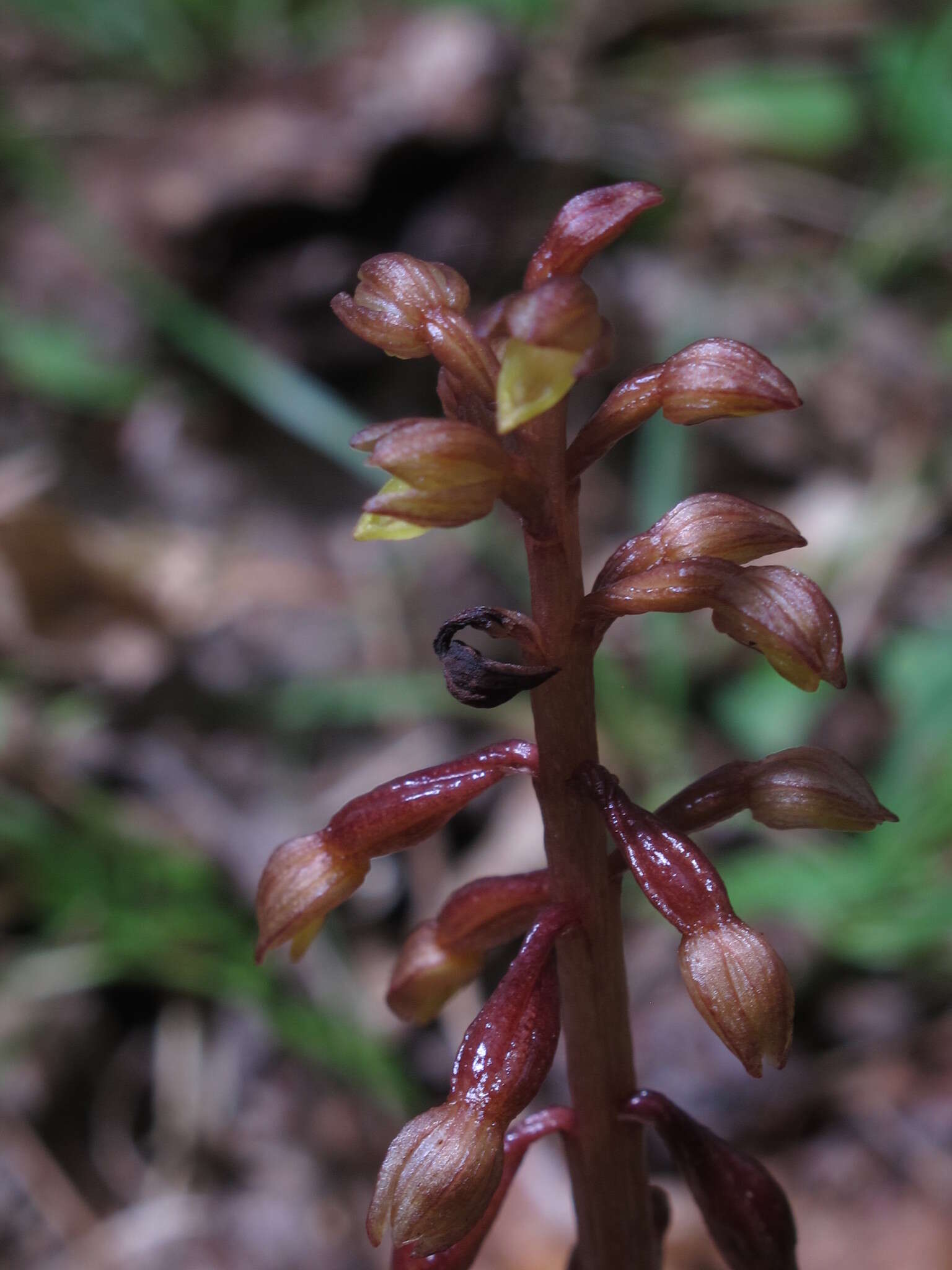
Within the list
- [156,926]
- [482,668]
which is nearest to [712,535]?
[482,668]

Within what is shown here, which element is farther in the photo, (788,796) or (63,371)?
(63,371)

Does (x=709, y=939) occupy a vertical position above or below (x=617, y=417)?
below

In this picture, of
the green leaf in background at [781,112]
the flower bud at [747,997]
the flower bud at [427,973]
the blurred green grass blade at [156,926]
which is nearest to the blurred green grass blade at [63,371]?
the blurred green grass blade at [156,926]

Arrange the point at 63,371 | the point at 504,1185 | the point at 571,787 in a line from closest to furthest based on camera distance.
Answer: the point at 571,787, the point at 504,1185, the point at 63,371

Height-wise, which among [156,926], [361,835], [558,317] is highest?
[558,317]

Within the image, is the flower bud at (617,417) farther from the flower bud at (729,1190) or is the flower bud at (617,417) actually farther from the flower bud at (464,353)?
the flower bud at (729,1190)

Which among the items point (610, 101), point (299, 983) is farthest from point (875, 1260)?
point (610, 101)

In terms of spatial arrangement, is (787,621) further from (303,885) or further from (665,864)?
(303,885)
